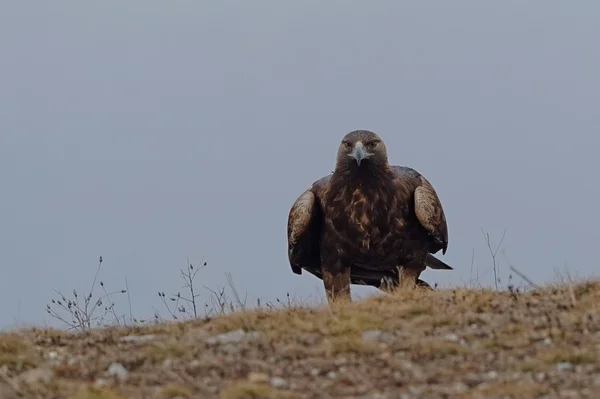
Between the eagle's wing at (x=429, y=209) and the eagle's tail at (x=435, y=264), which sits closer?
the eagle's wing at (x=429, y=209)

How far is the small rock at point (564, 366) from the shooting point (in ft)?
17.6

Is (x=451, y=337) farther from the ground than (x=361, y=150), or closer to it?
closer to it

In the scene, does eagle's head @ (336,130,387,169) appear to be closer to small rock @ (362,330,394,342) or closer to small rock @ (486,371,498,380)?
small rock @ (362,330,394,342)

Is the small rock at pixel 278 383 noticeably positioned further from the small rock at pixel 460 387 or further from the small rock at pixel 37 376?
the small rock at pixel 37 376

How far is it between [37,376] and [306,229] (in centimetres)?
531

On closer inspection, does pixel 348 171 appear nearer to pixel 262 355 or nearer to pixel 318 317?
pixel 318 317

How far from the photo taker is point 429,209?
1037 centimetres

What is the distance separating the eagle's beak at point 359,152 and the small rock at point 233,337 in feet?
13.5

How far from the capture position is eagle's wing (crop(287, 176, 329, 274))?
10773 mm

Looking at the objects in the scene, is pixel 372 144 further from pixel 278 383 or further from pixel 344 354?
pixel 278 383

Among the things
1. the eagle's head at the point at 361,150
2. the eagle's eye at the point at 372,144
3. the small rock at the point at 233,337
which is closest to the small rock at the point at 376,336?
the small rock at the point at 233,337

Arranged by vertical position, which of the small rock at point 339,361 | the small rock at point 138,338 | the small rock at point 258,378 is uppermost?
the small rock at point 138,338

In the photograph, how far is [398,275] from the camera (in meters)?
10.5

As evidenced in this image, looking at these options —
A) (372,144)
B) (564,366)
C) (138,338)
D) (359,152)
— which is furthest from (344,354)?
(372,144)
